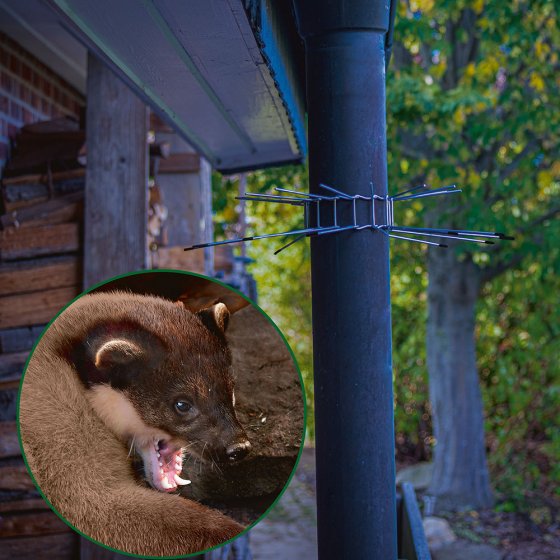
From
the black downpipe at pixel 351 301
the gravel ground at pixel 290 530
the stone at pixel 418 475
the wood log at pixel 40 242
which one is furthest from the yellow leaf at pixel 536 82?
the black downpipe at pixel 351 301

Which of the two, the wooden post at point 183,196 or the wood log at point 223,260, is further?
the wood log at point 223,260

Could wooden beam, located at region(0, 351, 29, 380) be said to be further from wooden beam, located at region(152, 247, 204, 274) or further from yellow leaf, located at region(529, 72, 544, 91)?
yellow leaf, located at region(529, 72, 544, 91)

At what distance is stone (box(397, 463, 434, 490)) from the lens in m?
9.80

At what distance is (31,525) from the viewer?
3.26 metres

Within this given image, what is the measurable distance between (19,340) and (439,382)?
21.0ft

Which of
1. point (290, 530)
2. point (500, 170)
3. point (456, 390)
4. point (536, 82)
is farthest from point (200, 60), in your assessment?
point (456, 390)

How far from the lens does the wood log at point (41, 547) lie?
3.27m

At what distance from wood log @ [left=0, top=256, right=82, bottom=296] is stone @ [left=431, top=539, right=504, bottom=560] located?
16.9 ft

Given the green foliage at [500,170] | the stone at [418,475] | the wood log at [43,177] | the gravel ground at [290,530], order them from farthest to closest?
the stone at [418,475], the green foliage at [500,170], the gravel ground at [290,530], the wood log at [43,177]

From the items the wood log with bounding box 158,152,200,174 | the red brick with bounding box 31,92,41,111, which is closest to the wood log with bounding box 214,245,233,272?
the wood log with bounding box 158,152,200,174

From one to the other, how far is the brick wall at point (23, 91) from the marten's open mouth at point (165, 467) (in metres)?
2.61

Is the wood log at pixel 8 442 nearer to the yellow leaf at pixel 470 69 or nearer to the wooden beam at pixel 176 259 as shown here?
the wooden beam at pixel 176 259

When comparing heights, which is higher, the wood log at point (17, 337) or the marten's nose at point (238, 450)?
the wood log at point (17, 337)

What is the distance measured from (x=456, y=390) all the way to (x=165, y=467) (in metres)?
7.70
